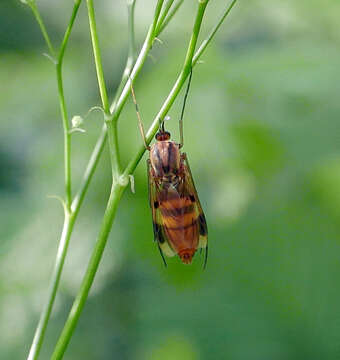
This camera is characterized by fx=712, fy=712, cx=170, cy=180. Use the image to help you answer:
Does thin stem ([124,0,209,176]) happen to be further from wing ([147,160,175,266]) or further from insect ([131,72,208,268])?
wing ([147,160,175,266])

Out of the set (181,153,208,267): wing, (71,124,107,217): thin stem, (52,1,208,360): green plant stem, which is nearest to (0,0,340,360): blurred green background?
(181,153,208,267): wing

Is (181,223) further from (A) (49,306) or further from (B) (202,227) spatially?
(A) (49,306)

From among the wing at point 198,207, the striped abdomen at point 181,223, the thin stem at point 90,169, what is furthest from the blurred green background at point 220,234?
the thin stem at point 90,169

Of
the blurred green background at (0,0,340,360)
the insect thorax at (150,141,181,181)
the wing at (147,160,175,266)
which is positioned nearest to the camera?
the wing at (147,160,175,266)

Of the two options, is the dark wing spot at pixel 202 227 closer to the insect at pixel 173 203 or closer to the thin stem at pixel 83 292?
the insect at pixel 173 203

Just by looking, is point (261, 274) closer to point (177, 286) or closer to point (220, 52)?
point (177, 286)

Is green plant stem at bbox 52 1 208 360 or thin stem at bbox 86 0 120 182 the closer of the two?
green plant stem at bbox 52 1 208 360

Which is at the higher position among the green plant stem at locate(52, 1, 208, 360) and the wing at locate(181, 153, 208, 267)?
the wing at locate(181, 153, 208, 267)
